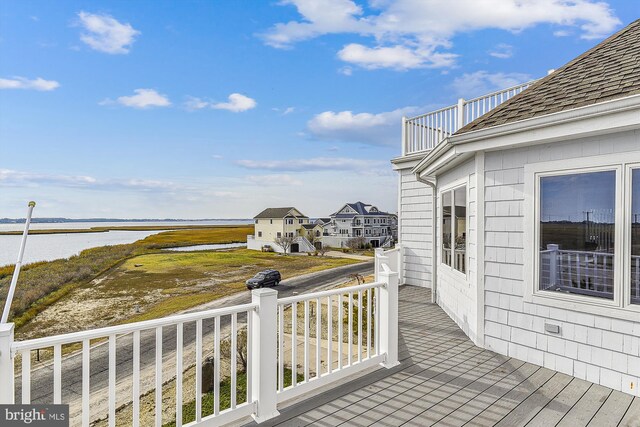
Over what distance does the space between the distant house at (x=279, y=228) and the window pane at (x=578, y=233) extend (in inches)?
1720

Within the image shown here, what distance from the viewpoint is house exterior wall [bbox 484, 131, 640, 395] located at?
10.0ft

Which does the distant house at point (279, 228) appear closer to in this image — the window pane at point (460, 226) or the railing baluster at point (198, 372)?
the window pane at point (460, 226)

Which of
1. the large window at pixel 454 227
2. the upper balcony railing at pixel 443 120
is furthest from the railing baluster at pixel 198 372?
the upper balcony railing at pixel 443 120

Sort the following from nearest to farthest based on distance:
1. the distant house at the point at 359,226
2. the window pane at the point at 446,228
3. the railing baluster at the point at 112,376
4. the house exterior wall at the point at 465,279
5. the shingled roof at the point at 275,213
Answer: the railing baluster at the point at 112,376, the house exterior wall at the point at 465,279, the window pane at the point at 446,228, the distant house at the point at 359,226, the shingled roof at the point at 275,213

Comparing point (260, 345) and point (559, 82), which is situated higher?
point (559, 82)

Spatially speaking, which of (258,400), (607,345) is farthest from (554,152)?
(258,400)

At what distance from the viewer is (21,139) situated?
18219mm

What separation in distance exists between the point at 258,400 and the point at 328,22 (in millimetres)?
12627

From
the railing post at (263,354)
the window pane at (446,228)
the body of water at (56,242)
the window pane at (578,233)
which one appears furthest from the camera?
the body of water at (56,242)

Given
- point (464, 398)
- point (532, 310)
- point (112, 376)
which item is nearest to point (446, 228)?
point (532, 310)

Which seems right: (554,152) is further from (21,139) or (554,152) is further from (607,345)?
(21,139)

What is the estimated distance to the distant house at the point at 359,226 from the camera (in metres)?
47.4

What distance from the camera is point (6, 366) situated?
1.69 m

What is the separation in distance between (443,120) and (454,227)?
3.30 metres
